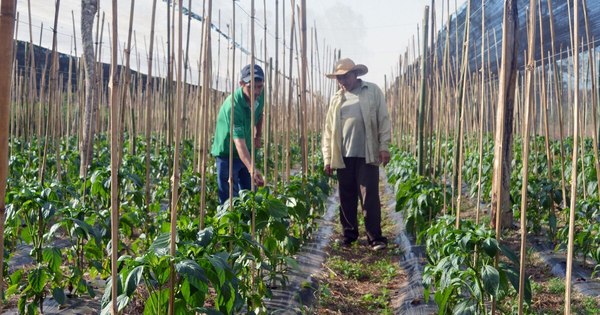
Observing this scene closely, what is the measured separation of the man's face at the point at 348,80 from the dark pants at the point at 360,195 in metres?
0.66

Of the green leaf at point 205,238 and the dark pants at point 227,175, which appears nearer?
the green leaf at point 205,238

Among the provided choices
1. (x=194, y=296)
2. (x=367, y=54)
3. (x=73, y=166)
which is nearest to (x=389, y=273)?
(x=194, y=296)

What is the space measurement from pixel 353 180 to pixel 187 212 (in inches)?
62.4

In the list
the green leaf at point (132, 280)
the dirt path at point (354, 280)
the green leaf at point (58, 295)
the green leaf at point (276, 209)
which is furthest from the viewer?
the dirt path at point (354, 280)

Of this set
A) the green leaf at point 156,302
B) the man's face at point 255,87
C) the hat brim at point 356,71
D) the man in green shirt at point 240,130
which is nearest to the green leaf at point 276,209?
the man in green shirt at point 240,130

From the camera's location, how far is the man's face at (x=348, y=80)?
5191 millimetres

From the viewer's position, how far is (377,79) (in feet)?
72.4

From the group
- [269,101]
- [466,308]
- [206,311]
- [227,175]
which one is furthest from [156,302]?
[227,175]

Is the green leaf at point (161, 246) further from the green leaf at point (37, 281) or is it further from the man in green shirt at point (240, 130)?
the man in green shirt at point (240, 130)

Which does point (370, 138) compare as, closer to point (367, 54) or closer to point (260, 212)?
point (260, 212)

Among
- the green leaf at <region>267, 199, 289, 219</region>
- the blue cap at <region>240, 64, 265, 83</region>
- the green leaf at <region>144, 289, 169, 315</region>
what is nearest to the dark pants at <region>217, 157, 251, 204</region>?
the blue cap at <region>240, 64, 265, 83</region>

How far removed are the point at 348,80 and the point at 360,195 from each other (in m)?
1.08

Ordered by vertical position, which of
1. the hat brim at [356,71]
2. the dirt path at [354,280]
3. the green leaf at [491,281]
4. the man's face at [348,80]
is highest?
the hat brim at [356,71]

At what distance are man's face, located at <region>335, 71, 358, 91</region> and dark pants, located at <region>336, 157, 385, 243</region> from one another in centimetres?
66
